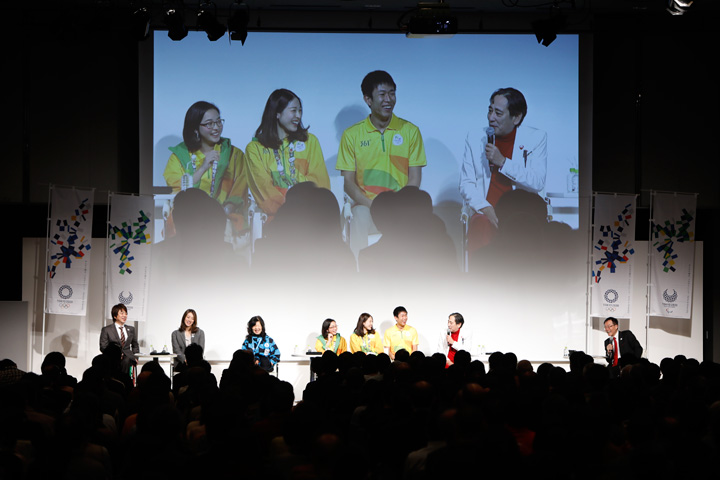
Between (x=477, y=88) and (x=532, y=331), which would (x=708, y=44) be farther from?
(x=532, y=331)

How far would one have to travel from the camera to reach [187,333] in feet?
33.4

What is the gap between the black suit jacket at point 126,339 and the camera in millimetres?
9703

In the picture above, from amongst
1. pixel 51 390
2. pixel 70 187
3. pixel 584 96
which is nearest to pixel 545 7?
pixel 584 96

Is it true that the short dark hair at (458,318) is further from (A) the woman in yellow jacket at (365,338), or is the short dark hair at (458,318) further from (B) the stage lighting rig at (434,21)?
(B) the stage lighting rig at (434,21)

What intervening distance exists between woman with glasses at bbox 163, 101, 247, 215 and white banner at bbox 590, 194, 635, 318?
15.9 ft

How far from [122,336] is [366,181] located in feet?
12.4

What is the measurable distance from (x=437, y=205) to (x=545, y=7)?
3.18 meters

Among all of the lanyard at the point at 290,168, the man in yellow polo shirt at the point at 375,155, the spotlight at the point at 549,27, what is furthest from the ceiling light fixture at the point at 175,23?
the spotlight at the point at 549,27

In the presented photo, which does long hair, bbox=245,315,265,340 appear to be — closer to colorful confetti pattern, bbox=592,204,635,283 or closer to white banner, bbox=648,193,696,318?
colorful confetti pattern, bbox=592,204,635,283

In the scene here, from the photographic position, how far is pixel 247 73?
431 inches

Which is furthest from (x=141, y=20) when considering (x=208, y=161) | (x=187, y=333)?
(x=187, y=333)

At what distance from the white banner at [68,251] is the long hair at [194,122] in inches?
57.4

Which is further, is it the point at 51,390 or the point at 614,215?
the point at 614,215

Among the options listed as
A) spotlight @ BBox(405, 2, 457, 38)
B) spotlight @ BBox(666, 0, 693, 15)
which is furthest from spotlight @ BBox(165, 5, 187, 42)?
spotlight @ BBox(666, 0, 693, 15)
